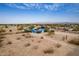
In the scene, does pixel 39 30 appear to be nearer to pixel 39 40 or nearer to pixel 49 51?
pixel 39 40

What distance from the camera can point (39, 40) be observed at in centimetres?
177

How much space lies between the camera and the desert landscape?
1.74m

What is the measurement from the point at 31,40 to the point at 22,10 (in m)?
0.37

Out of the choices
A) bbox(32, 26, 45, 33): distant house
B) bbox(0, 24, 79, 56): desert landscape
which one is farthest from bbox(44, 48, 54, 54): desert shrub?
bbox(32, 26, 45, 33): distant house

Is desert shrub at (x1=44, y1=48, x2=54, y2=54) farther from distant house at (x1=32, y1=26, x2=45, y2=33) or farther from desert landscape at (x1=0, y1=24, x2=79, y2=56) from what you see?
distant house at (x1=32, y1=26, x2=45, y2=33)

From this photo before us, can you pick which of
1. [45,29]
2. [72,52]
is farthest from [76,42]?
[45,29]

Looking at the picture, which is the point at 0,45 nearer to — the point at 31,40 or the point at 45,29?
the point at 31,40

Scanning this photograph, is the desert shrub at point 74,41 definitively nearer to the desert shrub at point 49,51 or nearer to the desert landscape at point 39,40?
the desert landscape at point 39,40

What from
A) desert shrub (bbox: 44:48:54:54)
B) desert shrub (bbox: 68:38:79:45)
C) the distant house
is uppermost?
the distant house

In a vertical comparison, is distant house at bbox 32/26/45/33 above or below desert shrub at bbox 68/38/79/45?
above

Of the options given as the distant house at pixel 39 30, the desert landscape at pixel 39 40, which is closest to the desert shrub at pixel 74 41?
the desert landscape at pixel 39 40

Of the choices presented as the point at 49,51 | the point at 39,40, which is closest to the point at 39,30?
the point at 39,40

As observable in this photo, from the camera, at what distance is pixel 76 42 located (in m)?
1.74

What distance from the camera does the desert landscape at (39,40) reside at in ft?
5.72
